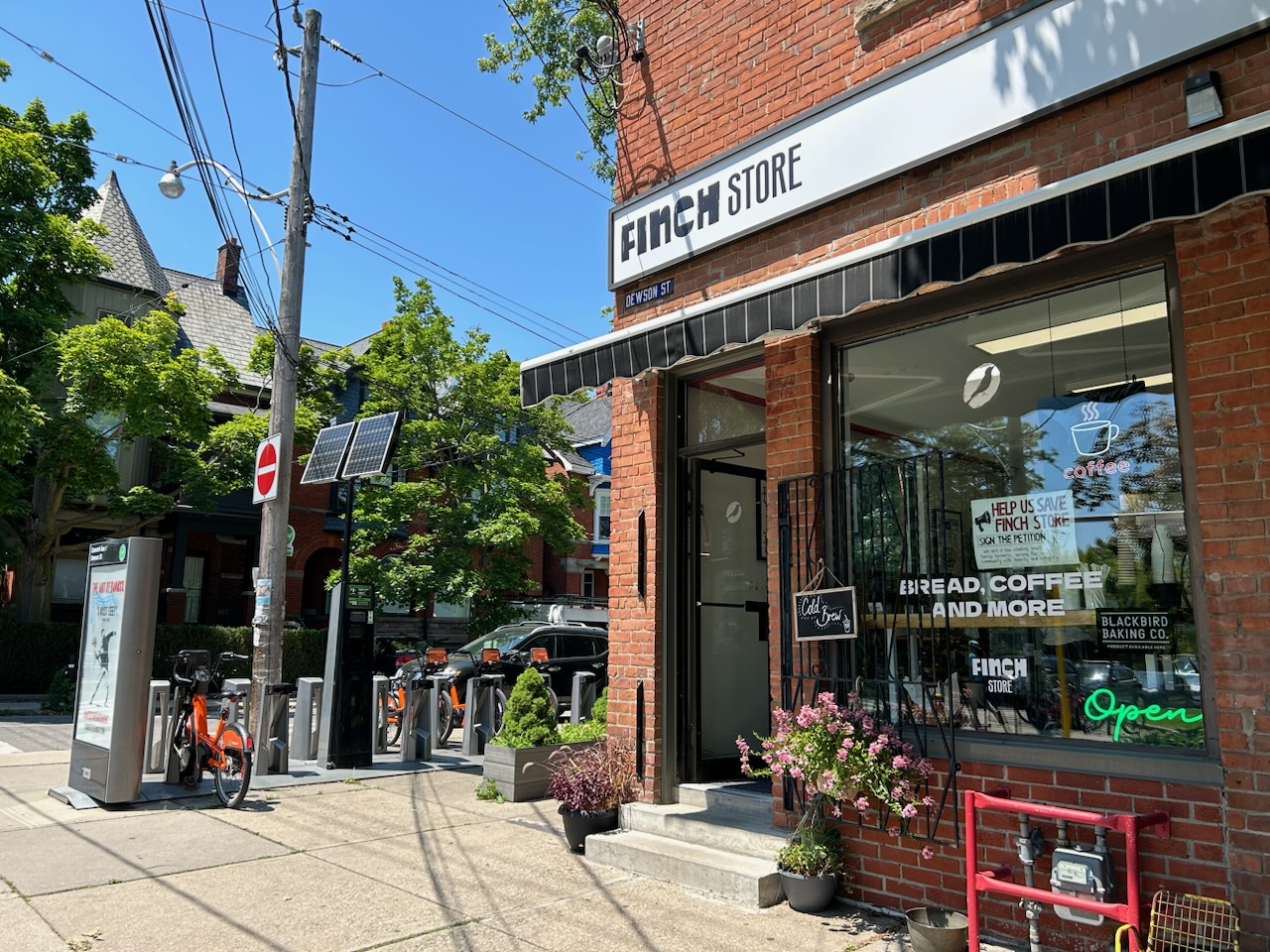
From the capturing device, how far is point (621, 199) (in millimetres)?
7293

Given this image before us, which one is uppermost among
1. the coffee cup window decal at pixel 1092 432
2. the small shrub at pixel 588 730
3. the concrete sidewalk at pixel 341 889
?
the coffee cup window decal at pixel 1092 432

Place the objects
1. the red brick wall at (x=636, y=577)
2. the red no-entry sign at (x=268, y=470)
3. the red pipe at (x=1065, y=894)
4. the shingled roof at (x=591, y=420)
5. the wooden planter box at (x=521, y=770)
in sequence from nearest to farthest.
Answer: the red pipe at (x=1065, y=894), the red brick wall at (x=636, y=577), the wooden planter box at (x=521, y=770), the red no-entry sign at (x=268, y=470), the shingled roof at (x=591, y=420)

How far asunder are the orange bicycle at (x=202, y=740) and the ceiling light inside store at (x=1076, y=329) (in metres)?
6.66

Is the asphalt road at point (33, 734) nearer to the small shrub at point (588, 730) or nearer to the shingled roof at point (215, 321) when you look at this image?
the small shrub at point (588, 730)

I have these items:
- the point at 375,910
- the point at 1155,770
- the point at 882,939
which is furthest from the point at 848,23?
the point at 375,910

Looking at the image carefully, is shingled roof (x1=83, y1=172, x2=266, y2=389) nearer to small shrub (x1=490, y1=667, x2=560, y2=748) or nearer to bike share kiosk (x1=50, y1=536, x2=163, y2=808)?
bike share kiosk (x1=50, y1=536, x2=163, y2=808)

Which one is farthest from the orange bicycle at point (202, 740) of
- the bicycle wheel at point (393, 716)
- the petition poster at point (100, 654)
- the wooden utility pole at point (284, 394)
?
the bicycle wheel at point (393, 716)

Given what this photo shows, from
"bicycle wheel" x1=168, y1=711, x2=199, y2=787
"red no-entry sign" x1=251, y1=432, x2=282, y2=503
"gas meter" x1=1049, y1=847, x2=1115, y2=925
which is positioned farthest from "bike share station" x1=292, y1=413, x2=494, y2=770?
"gas meter" x1=1049, y1=847, x2=1115, y2=925

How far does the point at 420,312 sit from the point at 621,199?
1576cm

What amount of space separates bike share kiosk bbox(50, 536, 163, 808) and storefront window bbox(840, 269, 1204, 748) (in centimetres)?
590

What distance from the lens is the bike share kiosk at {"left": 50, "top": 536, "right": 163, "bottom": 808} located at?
7324 millimetres

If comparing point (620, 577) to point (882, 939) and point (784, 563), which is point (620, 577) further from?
point (882, 939)

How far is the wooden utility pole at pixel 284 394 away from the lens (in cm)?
1020

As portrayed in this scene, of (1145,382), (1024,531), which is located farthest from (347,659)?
(1145,382)
